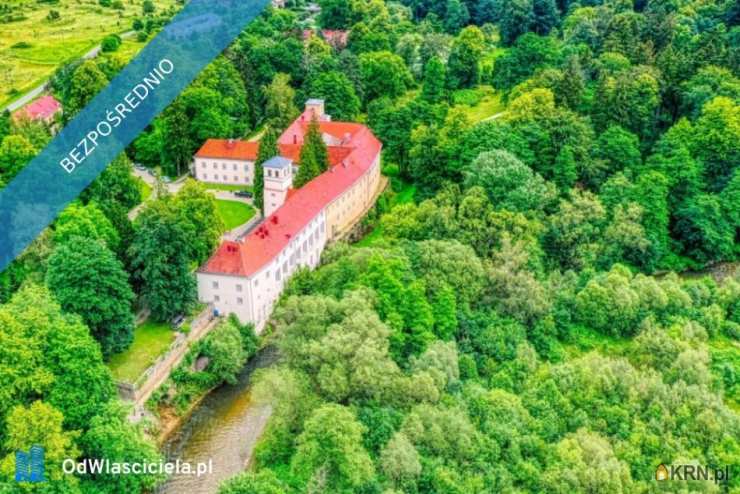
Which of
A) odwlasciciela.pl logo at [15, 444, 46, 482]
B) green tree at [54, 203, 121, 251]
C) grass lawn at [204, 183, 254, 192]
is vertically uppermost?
green tree at [54, 203, 121, 251]

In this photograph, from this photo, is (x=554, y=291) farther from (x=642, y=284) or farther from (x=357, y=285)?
(x=357, y=285)

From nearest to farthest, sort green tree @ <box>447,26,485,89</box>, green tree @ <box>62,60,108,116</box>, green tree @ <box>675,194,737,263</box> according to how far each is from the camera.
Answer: green tree @ <box>675,194,737,263</box> → green tree @ <box>62,60,108,116</box> → green tree @ <box>447,26,485,89</box>

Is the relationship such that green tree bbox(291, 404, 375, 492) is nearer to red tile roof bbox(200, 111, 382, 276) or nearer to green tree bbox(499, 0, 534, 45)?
red tile roof bbox(200, 111, 382, 276)

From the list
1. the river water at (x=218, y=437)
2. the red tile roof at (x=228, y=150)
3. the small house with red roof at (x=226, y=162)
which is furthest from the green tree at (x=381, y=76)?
the river water at (x=218, y=437)

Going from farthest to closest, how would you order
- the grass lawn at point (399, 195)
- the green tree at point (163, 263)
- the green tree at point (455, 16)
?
the green tree at point (455, 16), the grass lawn at point (399, 195), the green tree at point (163, 263)

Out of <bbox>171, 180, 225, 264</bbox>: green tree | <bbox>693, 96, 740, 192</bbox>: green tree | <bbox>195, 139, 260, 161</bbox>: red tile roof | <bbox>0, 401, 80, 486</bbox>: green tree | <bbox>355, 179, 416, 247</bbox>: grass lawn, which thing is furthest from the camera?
<bbox>195, 139, 260, 161</bbox>: red tile roof

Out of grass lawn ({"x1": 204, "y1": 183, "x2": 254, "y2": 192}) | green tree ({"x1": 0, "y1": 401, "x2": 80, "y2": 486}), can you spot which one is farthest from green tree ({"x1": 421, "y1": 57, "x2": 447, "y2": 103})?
green tree ({"x1": 0, "y1": 401, "x2": 80, "y2": 486})

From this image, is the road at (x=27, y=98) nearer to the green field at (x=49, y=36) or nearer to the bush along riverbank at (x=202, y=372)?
the green field at (x=49, y=36)
